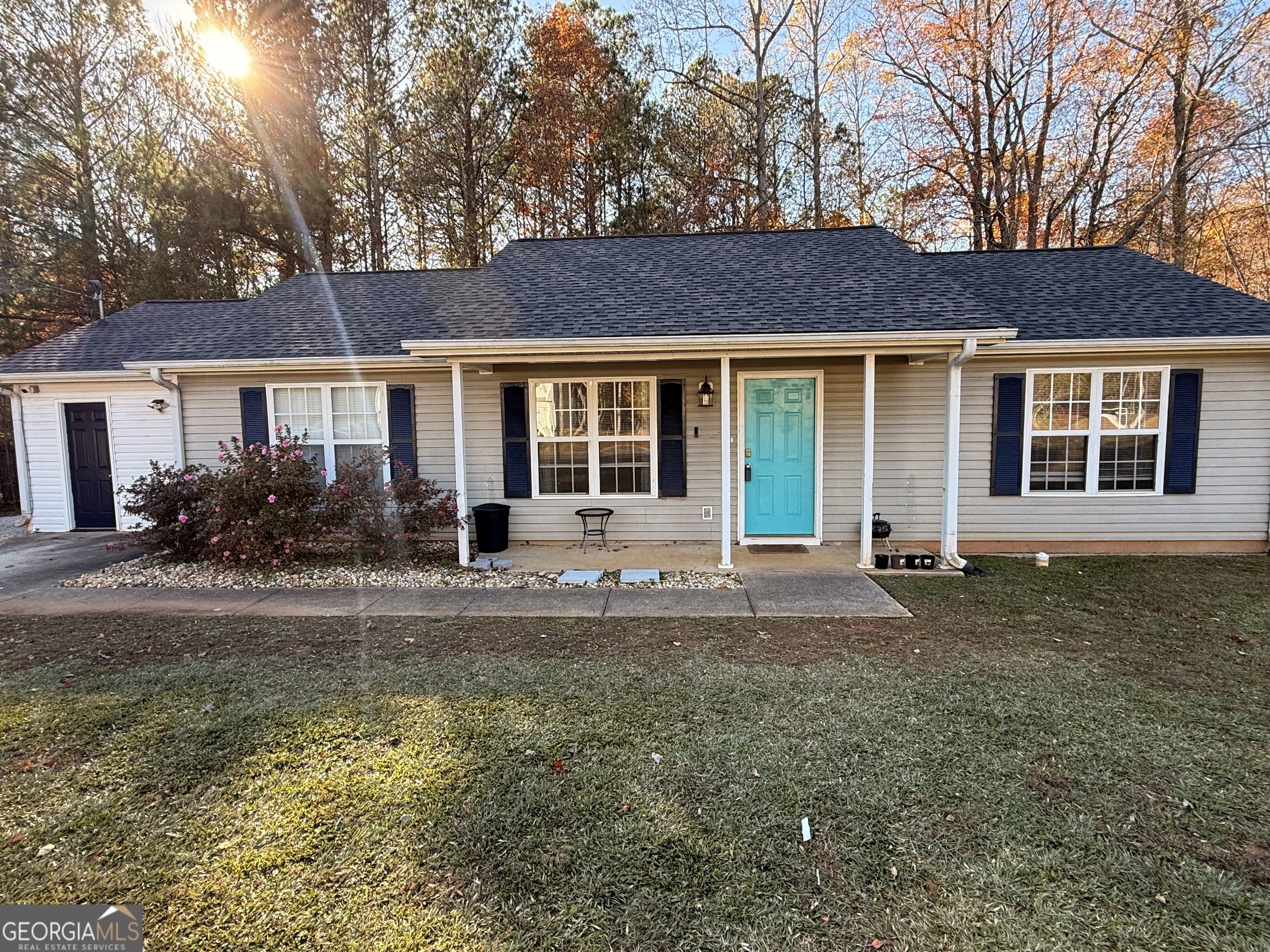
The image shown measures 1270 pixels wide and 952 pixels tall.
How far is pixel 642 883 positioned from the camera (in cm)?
212

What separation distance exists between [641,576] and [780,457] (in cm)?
260

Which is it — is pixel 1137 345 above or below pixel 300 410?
above

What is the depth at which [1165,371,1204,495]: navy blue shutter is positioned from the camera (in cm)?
699

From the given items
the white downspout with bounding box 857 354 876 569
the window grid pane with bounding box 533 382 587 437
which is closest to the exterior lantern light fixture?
the window grid pane with bounding box 533 382 587 437

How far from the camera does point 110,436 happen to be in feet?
29.9

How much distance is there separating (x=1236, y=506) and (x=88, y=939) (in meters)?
10.8

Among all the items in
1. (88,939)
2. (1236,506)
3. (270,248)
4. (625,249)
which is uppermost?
(270,248)

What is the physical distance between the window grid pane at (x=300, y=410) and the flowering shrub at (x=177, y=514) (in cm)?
126

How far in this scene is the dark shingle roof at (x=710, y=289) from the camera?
6586 millimetres

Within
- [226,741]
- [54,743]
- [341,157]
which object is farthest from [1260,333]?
[341,157]

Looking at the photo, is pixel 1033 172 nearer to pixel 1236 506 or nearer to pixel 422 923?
pixel 1236 506

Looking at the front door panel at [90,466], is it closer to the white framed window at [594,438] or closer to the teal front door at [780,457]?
the white framed window at [594,438]

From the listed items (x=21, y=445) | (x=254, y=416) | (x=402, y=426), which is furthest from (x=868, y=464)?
(x=21, y=445)

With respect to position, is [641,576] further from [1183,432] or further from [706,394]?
[1183,432]
